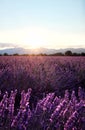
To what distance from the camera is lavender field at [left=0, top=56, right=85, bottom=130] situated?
7.63ft

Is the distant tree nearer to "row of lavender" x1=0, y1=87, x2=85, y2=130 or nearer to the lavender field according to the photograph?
the lavender field

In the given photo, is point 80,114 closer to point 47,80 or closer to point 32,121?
point 32,121

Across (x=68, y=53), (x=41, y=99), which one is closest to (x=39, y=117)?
(x=41, y=99)

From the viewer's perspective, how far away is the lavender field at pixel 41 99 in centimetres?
233

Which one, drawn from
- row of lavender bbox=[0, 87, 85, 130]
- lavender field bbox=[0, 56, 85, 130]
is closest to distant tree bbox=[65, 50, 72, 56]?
lavender field bbox=[0, 56, 85, 130]

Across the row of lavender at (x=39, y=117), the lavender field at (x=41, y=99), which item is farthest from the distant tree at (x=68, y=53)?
the row of lavender at (x=39, y=117)

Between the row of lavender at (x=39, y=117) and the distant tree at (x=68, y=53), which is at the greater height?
the row of lavender at (x=39, y=117)

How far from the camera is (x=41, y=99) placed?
521 centimetres

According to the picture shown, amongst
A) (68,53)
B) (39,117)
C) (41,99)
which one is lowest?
(68,53)

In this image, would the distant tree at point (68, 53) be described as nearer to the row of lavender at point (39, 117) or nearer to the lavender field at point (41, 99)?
the lavender field at point (41, 99)

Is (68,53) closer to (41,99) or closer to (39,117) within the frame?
(41,99)

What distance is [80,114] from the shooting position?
7.73ft

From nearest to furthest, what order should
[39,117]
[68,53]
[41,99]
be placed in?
[39,117] < [41,99] < [68,53]

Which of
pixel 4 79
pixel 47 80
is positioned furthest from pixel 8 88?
pixel 47 80
